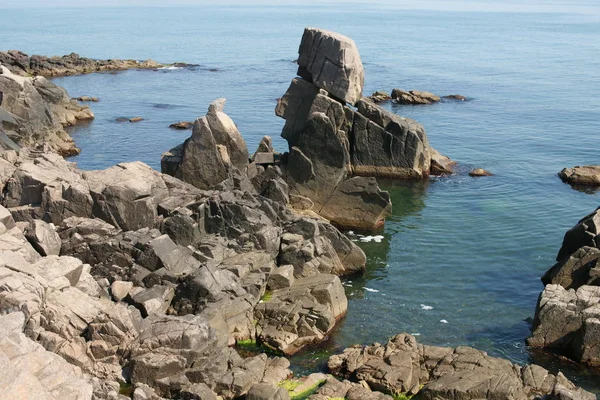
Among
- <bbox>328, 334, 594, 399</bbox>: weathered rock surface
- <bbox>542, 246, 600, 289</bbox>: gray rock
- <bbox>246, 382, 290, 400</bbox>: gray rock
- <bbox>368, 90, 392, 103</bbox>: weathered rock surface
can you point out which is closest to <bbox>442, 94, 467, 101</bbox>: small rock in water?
<bbox>368, 90, 392, 103</bbox>: weathered rock surface

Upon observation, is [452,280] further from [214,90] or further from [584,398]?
[214,90]

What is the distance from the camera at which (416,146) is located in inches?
2589

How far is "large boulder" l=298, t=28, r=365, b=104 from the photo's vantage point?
60.5m

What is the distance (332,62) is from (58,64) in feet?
315

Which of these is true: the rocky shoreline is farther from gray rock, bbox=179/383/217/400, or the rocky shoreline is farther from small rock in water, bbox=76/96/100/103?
gray rock, bbox=179/383/217/400

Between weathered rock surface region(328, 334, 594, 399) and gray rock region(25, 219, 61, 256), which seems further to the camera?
gray rock region(25, 219, 61, 256)

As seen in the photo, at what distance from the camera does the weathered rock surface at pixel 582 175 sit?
67250 millimetres

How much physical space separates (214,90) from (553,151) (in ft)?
209

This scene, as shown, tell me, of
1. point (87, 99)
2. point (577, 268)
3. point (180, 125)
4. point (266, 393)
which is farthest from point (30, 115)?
point (577, 268)

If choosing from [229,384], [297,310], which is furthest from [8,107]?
[229,384]

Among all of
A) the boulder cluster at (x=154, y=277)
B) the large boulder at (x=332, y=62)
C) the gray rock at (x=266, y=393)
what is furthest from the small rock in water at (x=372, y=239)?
the gray rock at (x=266, y=393)

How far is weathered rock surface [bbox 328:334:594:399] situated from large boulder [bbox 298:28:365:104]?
3172cm

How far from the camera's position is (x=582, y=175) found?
6781 centimetres

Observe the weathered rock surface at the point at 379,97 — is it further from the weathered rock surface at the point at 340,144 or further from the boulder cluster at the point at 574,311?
the boulder cluster at the point at 574,311
